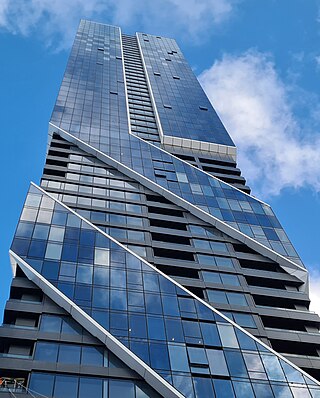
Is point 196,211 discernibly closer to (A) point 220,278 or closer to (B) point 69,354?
(A) point 220,278

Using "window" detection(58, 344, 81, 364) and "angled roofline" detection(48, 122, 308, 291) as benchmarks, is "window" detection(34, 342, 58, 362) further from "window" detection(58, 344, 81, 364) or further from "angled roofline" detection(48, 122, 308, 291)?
"angled roofline" detection(48, 122, 308, 291)

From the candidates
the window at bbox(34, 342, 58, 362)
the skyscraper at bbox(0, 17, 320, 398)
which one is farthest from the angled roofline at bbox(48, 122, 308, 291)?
the window at bbox(34, 342, 58, 362)

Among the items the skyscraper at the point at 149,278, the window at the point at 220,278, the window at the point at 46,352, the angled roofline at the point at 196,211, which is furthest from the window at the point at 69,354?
the angled roofline at the point at 196,211

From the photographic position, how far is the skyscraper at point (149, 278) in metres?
39.8

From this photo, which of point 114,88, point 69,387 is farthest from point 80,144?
point 69,387

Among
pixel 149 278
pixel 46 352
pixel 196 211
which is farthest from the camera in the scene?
pixel 196 211

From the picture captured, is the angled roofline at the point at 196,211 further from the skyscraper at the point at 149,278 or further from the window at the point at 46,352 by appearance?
the window at the point at 46,352

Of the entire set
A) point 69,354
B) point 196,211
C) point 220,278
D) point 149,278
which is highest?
point 196,211

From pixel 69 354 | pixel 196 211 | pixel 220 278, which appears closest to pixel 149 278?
pixel 220 278

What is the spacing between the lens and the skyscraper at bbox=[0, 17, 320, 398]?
39.8m

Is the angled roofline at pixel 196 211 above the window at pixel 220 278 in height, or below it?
above

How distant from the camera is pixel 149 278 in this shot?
4862cm

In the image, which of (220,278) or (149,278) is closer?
(149,278)

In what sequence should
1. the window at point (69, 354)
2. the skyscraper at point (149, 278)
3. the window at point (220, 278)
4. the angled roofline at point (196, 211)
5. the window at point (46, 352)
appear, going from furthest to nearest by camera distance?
the angled roofline at point (196, 211) → the window at point (220, 278) → the skyscraper at point (149, 278) → the window at point (69, 354) → the window at point (46, 352)
